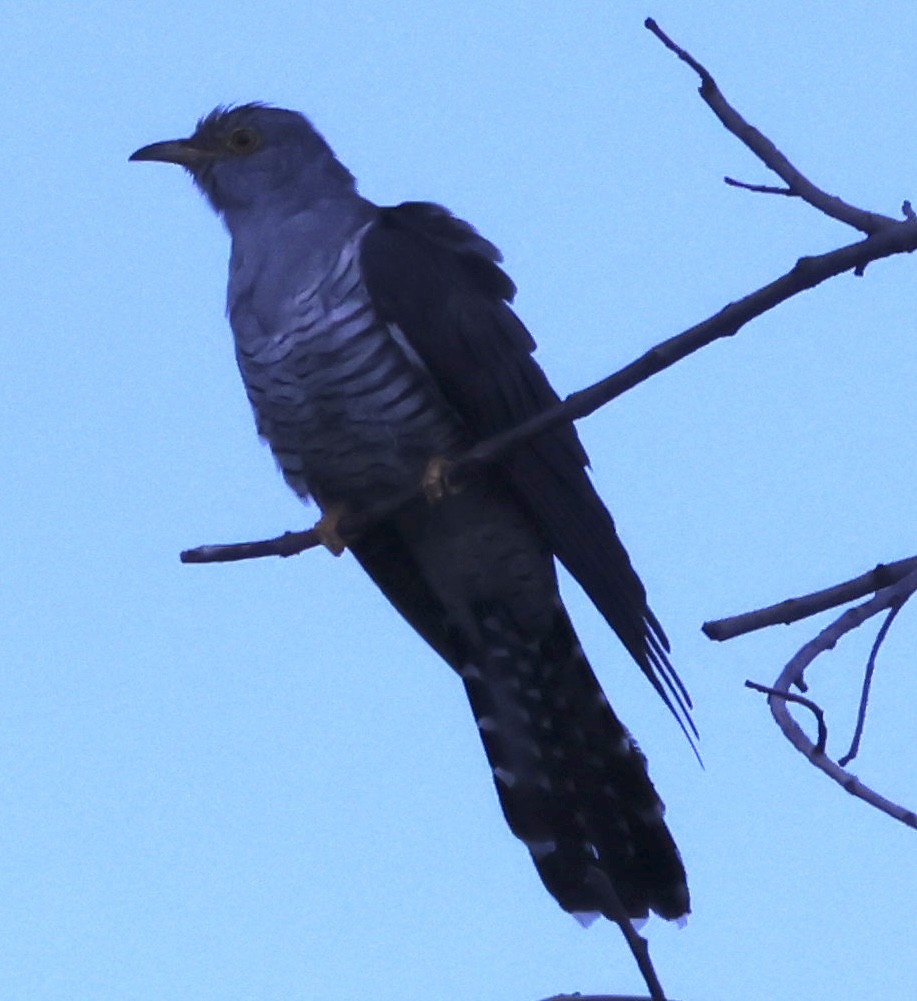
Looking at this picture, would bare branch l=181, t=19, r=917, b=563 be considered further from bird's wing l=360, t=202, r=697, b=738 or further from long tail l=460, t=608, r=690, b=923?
long tail l=460, t=608, r=690, b=923

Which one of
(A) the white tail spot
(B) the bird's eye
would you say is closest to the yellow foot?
(A) the white tail spot

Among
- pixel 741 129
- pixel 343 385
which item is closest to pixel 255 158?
pixel 343 385

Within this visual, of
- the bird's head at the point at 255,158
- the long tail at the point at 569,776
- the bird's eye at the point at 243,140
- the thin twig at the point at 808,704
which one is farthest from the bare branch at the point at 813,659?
the bird's eye at the point at 243,140

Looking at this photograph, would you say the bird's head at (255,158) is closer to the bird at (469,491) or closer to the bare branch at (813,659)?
the bird at (469,491)

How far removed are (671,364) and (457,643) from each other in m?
2.00

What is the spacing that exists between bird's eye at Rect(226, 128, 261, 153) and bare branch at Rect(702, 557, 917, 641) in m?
2.81

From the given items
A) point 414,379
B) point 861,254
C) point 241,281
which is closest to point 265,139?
point 241,281

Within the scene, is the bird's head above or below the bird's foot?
above

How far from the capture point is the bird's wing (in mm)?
3779

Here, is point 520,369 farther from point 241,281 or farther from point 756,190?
point 756,190

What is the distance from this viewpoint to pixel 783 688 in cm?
232

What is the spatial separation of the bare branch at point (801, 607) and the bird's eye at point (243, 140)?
2806 millimetres

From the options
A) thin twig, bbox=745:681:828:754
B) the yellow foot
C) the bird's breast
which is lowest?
thin twig, bbox=745:681:828:754

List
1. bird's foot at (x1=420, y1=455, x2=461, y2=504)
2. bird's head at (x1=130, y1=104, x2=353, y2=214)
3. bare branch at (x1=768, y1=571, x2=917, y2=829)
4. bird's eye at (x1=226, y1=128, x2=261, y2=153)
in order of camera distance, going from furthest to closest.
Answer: bird's eye at (x1=226, y1=128, x2=261, y2=153) < bird's head at (x1=130, y1=104, x2=353, y2=214) < bird's foot at (x1=420, y1=455, x2=461, y2=504) < bare branch at (x1=768, y1=571, x2=917, y2=829)
